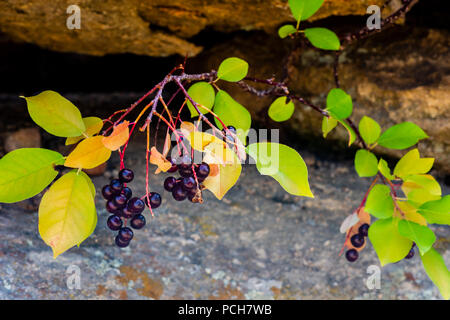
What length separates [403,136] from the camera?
0.95 metres

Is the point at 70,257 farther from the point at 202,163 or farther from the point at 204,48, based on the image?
the point at 204,48

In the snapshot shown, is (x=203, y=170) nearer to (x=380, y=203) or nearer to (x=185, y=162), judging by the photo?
(x=185, y=162)

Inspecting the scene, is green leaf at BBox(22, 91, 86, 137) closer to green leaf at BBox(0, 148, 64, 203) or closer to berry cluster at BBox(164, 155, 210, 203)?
green leaf at BBox(0, 148, 64, 203)

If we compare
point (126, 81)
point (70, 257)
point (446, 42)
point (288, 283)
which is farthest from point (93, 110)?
point (446, 42)

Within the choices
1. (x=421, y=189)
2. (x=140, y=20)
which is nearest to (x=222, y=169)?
(x=421, y=189)

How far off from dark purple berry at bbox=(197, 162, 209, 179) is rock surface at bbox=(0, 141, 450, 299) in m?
0.44

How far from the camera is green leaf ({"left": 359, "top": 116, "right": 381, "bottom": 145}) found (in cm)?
97

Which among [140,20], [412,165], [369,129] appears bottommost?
[412,165]

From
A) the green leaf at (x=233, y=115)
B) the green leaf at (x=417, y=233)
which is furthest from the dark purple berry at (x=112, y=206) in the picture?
the green leaf at (x=417, y=233)

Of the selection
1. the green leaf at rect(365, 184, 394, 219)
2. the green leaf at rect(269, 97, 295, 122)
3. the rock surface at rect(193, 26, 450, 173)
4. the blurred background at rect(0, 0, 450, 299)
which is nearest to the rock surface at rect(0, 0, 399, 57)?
the blurred background at rect(0, 0, 450, 299)

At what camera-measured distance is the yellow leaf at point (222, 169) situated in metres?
0.65

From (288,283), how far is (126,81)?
1118 mm

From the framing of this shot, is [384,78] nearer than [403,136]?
No

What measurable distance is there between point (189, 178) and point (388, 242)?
16.6 inches
